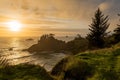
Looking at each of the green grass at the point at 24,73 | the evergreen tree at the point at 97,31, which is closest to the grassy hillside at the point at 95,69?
the green grass at the point at 24,73

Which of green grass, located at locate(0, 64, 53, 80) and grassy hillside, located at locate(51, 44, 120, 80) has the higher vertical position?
grassy hillside, located at locate(51, 44, 120, 80)

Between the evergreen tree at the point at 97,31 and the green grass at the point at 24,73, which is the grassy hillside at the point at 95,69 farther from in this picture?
the evergreen tree at the point at 97,31

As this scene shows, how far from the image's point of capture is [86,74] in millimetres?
9906

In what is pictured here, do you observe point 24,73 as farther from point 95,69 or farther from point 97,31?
point 97,31

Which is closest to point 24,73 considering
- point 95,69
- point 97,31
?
point 95,69

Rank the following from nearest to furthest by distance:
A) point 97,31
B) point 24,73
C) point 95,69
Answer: point 95,69, point 24,73, point 97,31

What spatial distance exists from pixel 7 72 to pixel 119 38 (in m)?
28.2

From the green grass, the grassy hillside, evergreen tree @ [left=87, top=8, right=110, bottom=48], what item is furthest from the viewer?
evergreen tree @ [left=87, top=8, right=110, bottom=48]

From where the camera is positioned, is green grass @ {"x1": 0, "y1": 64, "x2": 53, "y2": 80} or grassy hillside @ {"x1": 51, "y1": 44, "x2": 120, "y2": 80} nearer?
grassy hillside @ {"x1": 51, "y1": 44, "x2": 120, "y2": 80}

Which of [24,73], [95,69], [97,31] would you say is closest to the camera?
[95,69]

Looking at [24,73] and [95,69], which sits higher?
[95,69]

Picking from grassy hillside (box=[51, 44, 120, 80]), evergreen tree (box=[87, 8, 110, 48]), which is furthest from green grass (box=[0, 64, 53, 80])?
evergreen tree (box=[87, 8, 110, 48])

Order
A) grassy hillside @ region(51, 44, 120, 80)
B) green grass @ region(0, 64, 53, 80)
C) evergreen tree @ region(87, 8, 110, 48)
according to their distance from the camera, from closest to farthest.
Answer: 1. grassy hillside @ region(51, 44, 120, 80)
2. green grass @ region(0, 64, 53, 80)
3. evergreen tree @ region(87, 8, 110, 48)

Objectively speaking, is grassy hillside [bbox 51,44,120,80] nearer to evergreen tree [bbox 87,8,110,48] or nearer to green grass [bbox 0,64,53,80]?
green grass [bbox 0,64,53,80]
